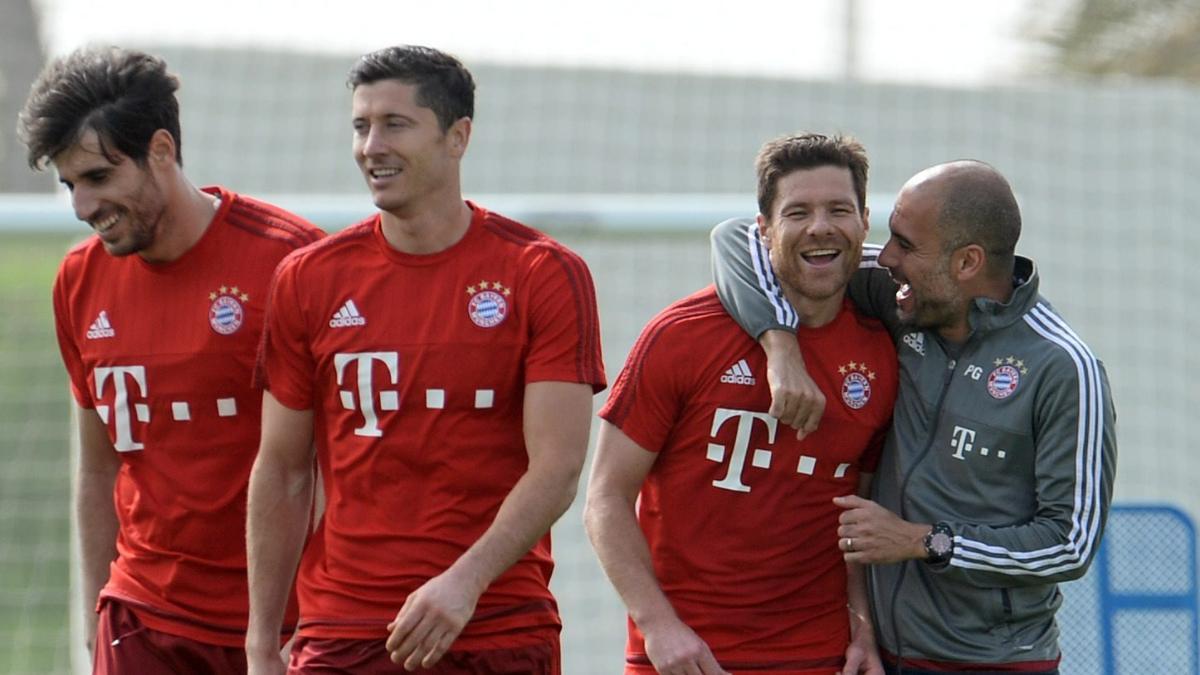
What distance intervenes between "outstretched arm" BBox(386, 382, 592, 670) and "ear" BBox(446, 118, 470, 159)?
0.56 meters

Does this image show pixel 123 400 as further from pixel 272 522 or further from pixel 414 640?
pixel 414 640

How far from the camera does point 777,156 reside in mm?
3824

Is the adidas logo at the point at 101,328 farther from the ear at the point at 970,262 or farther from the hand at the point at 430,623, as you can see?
the ear at the point at 970,262

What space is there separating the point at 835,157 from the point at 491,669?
1367 millimetres

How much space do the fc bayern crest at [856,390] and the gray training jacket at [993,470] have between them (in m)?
0.08

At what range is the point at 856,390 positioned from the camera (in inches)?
149

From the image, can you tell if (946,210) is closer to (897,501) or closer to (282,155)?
(897,501)

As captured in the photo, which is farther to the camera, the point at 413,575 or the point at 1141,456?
the point at 1141,456

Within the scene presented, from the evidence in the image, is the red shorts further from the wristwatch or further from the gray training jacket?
the wristwatch

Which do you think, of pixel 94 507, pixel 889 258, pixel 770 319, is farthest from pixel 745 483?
pixel 94 507

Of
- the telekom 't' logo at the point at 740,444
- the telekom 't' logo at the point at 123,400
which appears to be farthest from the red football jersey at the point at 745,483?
the telekom 't' logo at the point at 123,400

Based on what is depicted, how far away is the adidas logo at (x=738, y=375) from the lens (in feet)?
12.3

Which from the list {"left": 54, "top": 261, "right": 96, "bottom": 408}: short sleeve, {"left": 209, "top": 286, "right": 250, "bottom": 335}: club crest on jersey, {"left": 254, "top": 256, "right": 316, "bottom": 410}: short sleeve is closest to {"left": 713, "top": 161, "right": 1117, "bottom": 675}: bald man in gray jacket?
{"left": 254, "top": 256, "right": 316, "bottom": 410}: short sleeve

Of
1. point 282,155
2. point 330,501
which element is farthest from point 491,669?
point 282,155
